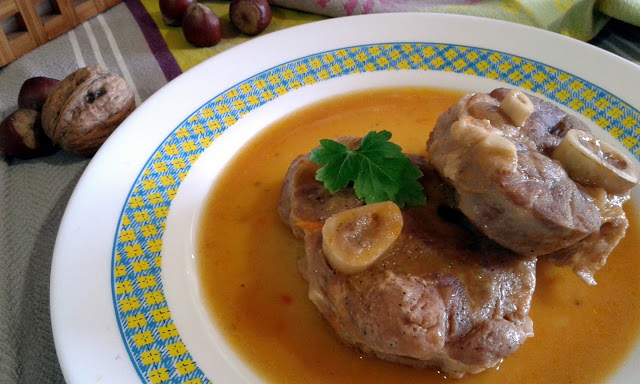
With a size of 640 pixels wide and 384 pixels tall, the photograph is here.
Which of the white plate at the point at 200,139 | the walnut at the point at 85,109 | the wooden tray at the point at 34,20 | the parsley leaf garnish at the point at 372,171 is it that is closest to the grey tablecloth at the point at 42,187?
the wooden tray at the point at 34,20

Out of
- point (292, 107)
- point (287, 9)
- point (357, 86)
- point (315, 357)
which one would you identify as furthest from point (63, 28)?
point (315, 357)

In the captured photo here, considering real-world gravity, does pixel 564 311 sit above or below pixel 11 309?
above

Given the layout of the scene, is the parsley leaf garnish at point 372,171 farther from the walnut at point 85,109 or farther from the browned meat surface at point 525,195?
the walnut at point 85,109

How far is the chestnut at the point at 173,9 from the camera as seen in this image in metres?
4.81

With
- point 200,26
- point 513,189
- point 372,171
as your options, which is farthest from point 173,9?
point 513,189

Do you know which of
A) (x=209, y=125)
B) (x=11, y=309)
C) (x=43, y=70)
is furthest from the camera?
(x=43, y=70)

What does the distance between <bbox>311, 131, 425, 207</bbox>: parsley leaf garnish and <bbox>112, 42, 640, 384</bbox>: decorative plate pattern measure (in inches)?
40.3

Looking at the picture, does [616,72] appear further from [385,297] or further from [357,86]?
[385,297]

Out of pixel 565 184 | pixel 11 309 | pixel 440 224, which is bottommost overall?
pixel 11 309

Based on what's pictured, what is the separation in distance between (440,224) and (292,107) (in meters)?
1.74

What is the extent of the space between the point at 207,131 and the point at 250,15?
1.52 metres

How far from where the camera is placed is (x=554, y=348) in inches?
113

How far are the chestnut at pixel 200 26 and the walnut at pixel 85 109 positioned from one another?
3.24ft

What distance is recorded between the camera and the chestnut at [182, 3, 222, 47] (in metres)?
4.59
